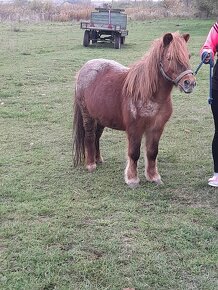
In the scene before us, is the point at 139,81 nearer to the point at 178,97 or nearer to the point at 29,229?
the point at 29,229

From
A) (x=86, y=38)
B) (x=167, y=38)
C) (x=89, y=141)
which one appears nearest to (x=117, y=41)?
(x=86, y=38)

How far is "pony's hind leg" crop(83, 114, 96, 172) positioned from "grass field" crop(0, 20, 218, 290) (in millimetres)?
132

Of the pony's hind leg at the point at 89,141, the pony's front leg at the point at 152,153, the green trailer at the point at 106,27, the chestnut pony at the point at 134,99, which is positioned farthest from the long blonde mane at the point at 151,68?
the green trailer at the point at 106,27

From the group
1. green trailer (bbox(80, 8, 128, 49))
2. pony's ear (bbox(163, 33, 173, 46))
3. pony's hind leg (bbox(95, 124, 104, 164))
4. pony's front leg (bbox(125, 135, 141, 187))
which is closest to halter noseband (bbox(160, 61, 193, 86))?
pony's ear (bbox(163, 33, 173, 46))

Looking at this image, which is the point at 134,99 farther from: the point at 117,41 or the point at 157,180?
the point at 117,41

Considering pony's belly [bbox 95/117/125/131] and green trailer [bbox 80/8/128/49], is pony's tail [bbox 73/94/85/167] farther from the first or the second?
green trailer [bbox 80/8/128/49]

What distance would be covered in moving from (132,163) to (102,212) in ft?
2.76

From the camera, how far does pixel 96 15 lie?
18.3 meters

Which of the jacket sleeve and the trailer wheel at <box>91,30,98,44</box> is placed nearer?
the jacket sleeve

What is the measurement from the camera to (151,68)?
172 inches

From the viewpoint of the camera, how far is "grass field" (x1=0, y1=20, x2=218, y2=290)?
3145mm

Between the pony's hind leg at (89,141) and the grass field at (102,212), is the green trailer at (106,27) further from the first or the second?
the pony's hind leg at (89,141)

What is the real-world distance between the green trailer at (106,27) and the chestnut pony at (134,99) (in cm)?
1271

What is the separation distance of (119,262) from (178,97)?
20.6ft
